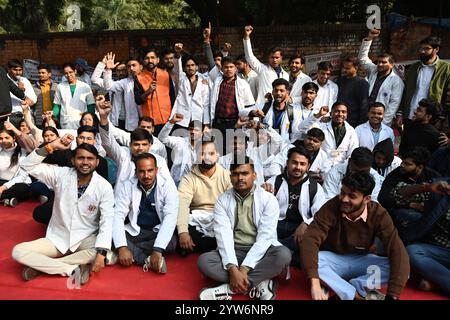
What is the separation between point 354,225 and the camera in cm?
339

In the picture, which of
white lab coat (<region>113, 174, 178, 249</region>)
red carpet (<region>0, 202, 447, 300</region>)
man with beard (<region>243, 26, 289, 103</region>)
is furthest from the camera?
man with beard (<region>243, 26, 289, 103</region>)

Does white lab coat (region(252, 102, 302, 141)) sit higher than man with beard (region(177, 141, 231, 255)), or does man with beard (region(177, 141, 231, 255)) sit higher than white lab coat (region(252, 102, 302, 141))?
white lab coat (region(252, 102, 302, 141))

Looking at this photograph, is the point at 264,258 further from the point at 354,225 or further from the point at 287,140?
the point at 287,140

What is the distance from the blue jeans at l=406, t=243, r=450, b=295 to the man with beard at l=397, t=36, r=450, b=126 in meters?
2.58

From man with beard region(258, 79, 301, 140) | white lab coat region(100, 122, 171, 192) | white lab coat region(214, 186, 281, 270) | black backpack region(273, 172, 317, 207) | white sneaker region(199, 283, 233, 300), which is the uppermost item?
man with beard region(258, 79, 301, 140)

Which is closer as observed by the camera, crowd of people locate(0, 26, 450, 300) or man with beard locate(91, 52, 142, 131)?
crowd of people locate(0, 26, 450, 300)

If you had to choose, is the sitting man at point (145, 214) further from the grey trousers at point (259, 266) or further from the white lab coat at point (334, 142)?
the white lab coat at point (334, 142)

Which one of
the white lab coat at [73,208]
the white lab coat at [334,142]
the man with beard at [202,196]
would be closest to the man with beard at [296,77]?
the white lab coat at [334,142]

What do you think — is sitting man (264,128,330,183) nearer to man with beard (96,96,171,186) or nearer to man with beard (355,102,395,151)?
man with beard (355,102,395,151)

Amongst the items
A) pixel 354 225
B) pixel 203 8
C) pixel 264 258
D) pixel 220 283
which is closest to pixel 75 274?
pixel 220 283

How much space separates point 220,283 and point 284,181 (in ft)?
3.73

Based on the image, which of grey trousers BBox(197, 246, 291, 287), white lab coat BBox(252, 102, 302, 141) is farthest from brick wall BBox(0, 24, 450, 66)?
grey trousers BBox(197, 246, 291, 287)

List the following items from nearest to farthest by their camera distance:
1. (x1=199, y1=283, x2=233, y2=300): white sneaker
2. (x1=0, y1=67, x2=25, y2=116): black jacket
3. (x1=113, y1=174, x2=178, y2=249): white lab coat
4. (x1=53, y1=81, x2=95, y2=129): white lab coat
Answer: (x1=199, y1=283, x2=233, y2=300): white sneaker < (x1=113, y1=174, x2=178, y2=249): white lab coat < (x1=0, y1=67, x2=25, y2=116): black jacket < (x1=53, y1=81, x2=95, y2=129): white lab coat

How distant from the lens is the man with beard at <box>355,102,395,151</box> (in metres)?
5.09
